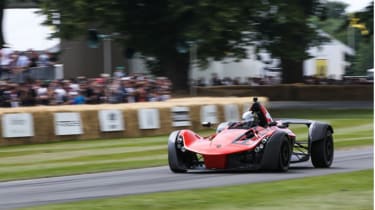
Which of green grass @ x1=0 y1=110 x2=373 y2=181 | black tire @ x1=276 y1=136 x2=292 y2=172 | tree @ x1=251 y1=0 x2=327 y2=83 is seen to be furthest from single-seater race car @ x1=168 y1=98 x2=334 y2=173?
tree @ x1=251 y1=0 x2=327 y2=83

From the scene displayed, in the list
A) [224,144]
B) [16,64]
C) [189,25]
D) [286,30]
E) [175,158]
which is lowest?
[175,158]

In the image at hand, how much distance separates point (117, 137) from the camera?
2227 cm

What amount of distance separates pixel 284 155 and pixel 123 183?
2.61 metres

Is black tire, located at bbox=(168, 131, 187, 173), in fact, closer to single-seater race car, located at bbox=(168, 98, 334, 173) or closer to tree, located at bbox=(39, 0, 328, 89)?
single-seater race car, located at bbox=(168, 98, 334, 173)

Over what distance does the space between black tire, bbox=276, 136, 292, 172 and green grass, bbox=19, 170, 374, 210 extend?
162 cm

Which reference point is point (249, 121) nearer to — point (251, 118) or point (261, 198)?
point (251, 118)

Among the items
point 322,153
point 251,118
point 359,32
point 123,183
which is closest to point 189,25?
point 322,153

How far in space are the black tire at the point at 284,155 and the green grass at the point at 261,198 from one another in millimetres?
1620

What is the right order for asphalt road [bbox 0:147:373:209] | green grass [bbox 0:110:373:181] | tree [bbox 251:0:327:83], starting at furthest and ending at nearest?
tree [bbox 251:0:327:83] → green grass [bbox 0:110:373:181] → asphalt road [bbox 0:147:373:209]

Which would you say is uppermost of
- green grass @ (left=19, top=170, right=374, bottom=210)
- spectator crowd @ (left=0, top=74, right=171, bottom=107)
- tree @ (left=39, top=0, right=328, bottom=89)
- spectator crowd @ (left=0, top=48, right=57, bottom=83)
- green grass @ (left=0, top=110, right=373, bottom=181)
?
tree @ (left=39, top=0, right=328, bottom=89)

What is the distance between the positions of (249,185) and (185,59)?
911 inches

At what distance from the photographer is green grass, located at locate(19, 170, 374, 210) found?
9188 mm

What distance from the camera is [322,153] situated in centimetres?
1456

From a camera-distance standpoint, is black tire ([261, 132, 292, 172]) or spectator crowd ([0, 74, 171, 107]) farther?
spectator crowd ([0, 74, 171, 107])
